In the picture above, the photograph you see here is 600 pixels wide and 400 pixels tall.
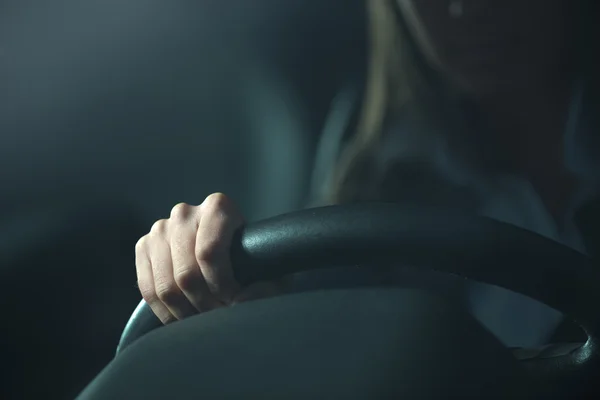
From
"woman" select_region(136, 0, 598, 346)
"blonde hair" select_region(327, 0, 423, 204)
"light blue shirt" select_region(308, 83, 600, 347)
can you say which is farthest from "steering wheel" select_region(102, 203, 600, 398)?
"blonde hair" select_region(327, 0, 423, 204)

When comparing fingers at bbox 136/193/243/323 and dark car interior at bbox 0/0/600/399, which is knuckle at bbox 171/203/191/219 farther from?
dark car interior at bbox 0/0/600/399

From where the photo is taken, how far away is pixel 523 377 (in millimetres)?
402

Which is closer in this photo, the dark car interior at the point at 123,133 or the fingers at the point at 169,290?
the fingers at the point at 169,290

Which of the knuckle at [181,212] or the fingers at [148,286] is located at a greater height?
the knuckle at [181,212]

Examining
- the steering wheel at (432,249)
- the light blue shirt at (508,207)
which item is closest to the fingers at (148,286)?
the steering wheel at (432,249)

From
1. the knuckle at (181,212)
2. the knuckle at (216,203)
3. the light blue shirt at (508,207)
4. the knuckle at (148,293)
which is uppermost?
the knuckle at (216,203)

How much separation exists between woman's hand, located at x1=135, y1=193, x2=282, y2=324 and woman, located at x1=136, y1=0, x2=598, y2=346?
44 cm

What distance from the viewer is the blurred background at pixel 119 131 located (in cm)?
94

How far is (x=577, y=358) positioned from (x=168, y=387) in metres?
0.28

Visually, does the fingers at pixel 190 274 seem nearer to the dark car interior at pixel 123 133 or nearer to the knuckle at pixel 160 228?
the knuckle at pixel 160 228

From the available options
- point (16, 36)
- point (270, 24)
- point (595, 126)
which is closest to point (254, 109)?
point (270, 24)

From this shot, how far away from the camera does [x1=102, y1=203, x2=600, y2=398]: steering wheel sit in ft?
1.36

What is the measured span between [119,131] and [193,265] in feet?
1.71

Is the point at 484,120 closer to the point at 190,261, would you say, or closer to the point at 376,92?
the point at 376,92
